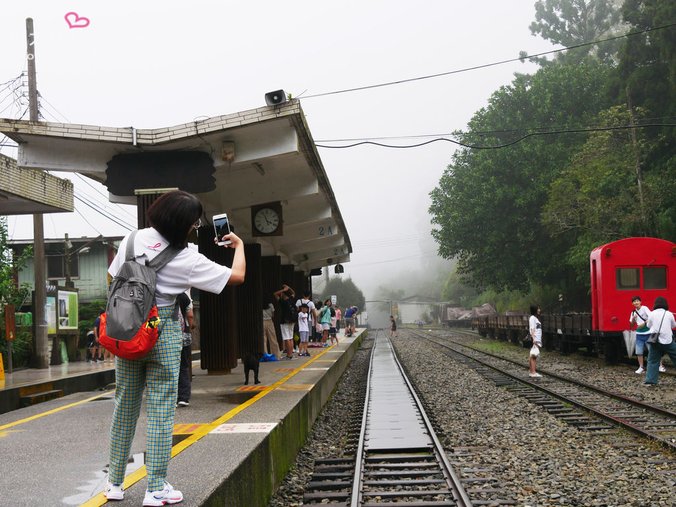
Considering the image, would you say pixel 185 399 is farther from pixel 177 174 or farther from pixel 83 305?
pixel 83 305

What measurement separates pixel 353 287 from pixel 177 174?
78712 millimetres

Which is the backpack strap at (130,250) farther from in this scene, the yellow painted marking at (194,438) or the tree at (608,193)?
the tree at (608,193)

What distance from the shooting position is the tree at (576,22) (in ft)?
204

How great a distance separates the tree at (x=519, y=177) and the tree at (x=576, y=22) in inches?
753

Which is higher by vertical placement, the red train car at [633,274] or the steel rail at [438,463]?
the red train car at [633,274]

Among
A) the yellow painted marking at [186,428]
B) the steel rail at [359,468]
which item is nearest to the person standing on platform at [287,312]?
the steel rail at [359,468]

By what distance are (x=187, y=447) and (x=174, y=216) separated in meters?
2.62

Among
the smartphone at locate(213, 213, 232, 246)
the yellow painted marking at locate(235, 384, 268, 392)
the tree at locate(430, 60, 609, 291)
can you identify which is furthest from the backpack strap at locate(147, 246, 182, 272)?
Result: the tree at locate(430, 60, 609, 291)

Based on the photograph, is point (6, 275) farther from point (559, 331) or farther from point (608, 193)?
point (608, 193)

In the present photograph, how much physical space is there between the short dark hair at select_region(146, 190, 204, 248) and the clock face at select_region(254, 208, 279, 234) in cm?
1145

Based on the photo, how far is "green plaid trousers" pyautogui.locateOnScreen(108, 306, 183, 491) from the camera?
4.11 m

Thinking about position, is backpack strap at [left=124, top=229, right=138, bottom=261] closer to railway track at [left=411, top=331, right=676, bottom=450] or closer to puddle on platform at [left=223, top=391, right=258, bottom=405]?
puddle on platform at [left=223, top=391, right=258, bottom=405]

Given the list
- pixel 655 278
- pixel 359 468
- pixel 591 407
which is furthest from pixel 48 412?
pixel 655 278

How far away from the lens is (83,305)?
3058cm
